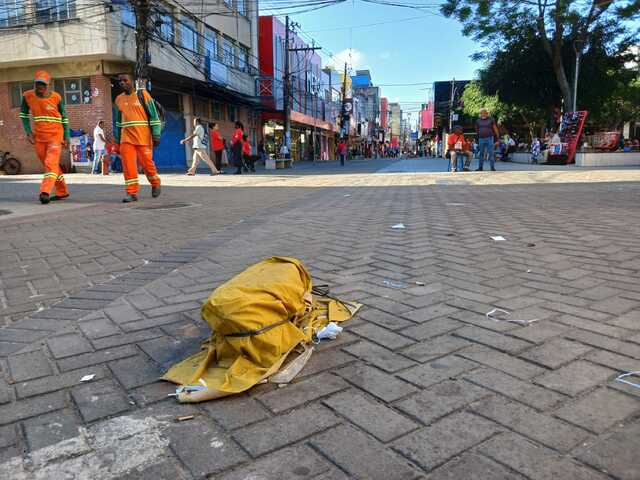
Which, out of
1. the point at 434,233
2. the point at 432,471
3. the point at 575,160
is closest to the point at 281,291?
the point at 432,471

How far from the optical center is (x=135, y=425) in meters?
1.74

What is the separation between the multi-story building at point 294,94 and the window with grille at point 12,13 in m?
14.3

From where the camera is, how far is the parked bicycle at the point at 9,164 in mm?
19781

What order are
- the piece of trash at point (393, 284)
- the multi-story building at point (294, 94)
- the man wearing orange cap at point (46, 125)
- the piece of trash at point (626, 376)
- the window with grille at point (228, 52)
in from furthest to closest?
the multi-story building at point (294, 94) → the window with grille at point (228, 52) → the man wearing orange cap at point (46, 125) → the piece of trash at point (393, 284) → the piece of trash at point (626, 376)

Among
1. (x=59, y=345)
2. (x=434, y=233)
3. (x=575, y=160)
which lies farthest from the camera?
(x=575, y=160)

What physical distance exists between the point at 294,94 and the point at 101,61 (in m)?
22.4

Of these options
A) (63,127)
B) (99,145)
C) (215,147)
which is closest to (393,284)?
(63,127)

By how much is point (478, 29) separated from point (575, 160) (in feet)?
25.1

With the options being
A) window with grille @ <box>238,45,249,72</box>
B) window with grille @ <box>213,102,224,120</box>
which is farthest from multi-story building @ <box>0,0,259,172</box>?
window with grille @ <box>238,45,249,72</box>

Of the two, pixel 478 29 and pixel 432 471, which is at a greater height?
pixel 478 29

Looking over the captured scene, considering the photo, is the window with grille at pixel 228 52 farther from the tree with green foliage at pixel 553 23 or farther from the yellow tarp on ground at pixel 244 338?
the yellow tarp on ground at pixel 244 338

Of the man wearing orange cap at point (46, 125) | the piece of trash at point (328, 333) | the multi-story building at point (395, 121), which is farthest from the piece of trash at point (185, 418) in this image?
the multi-story building at point (395, 121)

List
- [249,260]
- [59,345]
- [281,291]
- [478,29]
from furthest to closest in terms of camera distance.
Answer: [478,29] < [249,260] < [59,345] < [281,291]

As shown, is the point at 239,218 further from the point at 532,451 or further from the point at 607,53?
the point at 607,53
